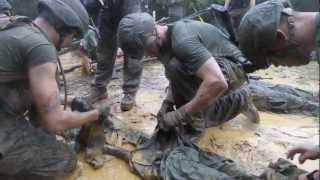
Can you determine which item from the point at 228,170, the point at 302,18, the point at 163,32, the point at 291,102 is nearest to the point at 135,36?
the point at 163,32

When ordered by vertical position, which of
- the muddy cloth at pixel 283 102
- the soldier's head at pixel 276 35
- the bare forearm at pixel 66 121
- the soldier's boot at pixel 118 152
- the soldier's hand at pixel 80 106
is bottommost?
the muddy cloth at pixel 283 102

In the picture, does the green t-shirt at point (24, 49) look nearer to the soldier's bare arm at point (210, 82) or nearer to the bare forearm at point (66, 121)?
the bare forearm at point (66, 121)

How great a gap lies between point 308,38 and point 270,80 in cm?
445

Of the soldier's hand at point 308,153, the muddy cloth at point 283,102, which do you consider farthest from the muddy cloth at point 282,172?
the muddy cloth at point 283,102

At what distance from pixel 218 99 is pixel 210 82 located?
1.88 feet

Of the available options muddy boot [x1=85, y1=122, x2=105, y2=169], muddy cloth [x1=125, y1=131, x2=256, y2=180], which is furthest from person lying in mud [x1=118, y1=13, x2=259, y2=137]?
muddy boot [x1=85, y1=122, x2=105, y2=169]

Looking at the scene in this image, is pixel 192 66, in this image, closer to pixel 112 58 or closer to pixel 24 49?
pixel 24 49

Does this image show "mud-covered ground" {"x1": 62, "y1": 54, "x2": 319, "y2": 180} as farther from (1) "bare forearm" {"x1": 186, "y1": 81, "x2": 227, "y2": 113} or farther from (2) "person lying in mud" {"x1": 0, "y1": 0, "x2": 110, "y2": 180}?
(1) "bare forearm" {"x1": 186, "y1": 81, "x2": 227, "y2": 113}

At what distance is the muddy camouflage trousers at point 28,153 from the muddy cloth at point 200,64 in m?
1.21

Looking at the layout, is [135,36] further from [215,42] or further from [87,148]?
[87,148]

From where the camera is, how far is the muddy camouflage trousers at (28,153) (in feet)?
9.40

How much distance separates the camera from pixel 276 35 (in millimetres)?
2240

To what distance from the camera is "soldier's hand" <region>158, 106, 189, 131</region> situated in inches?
138

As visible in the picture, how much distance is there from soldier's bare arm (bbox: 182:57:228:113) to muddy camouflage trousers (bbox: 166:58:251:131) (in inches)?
11.8
